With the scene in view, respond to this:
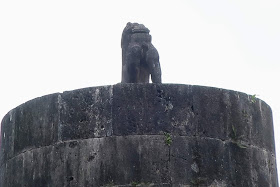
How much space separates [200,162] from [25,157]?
2.73 m

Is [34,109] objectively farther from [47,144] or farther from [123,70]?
[123,70]

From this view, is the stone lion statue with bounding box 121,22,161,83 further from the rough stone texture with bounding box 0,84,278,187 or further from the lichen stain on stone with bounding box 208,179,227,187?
the lichen stain on stone with bounding box 208,179,227,187

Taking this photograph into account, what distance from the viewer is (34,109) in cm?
1395

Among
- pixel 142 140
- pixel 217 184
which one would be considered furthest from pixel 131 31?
pixel 217 184

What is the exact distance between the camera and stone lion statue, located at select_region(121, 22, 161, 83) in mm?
14719

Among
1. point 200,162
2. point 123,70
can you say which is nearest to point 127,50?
point 123,70

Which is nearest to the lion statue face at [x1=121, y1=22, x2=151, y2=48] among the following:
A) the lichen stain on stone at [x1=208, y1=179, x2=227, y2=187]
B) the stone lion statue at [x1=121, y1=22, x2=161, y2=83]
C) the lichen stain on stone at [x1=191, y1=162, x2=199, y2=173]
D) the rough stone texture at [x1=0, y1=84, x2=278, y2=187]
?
the stone lion statue at [x1=121, y1=22, x2=161, y2=83]

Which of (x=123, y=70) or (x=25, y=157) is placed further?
(x=123, y=70)

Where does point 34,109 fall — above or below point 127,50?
below

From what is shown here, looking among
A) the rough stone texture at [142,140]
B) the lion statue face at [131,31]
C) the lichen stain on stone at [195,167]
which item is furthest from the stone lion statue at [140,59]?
the lichen stain on stone at [195,167]

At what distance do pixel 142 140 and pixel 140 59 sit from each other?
84.7 inches

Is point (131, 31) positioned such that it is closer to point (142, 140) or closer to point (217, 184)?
point (142, 140)

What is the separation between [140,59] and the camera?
48.7 feet

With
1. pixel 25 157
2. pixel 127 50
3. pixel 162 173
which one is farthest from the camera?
pixel 127 50
